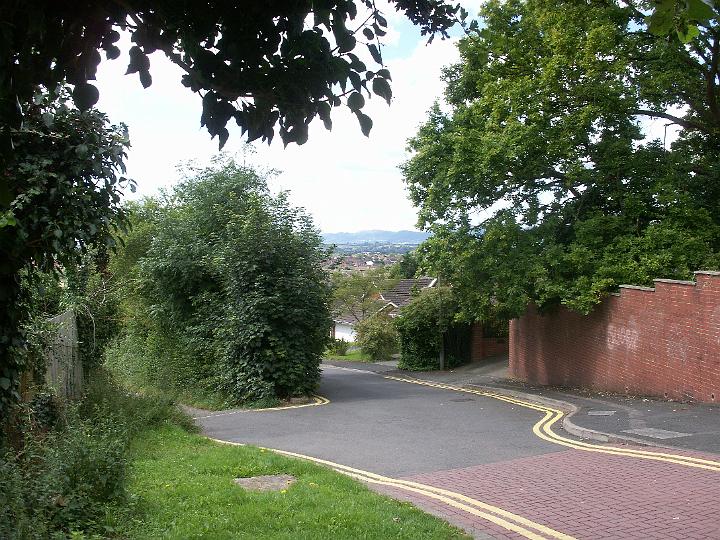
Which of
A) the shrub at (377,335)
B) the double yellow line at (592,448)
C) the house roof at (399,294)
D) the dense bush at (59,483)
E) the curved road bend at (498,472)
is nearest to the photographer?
the dense bush at (59,483)

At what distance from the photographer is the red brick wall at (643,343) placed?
562 inches

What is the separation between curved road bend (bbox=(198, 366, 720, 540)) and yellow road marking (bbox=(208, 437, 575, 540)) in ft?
0.04

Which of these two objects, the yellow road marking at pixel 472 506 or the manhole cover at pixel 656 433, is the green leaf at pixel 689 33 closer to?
the yellow road marking at pixel 472 506

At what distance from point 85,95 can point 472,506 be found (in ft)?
17.7

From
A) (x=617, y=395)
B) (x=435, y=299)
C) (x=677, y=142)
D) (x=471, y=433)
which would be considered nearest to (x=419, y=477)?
(x=471, y=433)

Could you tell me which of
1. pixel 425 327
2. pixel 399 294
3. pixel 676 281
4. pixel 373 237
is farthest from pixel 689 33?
pixel 373 237

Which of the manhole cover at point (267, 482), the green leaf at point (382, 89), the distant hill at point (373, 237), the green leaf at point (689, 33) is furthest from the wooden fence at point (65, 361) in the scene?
the distant hill at point (373, 237)

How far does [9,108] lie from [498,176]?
53.8ft

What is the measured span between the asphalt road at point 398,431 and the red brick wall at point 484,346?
12247 mm

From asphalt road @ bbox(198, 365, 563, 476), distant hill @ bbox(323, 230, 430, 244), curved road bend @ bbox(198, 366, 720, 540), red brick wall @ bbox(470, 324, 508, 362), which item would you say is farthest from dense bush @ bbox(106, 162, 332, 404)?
distant hill @ bbox(323, 230, 430, 244)

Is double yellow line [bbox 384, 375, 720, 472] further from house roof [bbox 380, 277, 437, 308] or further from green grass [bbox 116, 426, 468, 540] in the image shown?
house roof [bbox 380, 277, 437, 308]

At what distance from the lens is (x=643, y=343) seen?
16.7m

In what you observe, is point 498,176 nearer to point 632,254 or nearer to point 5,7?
point 632,254

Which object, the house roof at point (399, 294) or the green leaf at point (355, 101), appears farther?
the house roof at point (399, 294)
